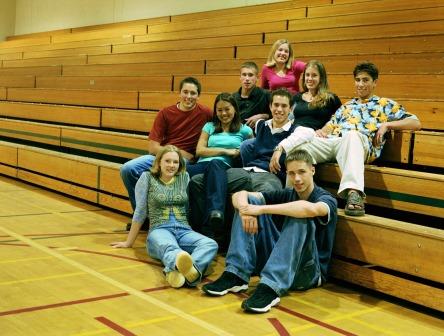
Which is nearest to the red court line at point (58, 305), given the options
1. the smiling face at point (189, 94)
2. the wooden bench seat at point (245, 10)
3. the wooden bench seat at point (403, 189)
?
the wooden bench seat at point (403, 189)

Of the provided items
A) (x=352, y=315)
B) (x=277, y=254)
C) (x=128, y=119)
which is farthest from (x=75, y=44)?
(x=352, y=315)

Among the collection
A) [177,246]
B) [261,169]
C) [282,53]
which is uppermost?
[282,53]

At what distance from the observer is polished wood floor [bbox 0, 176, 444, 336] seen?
187 cm

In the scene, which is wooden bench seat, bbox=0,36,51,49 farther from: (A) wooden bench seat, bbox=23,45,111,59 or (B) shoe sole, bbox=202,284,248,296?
(B) shoe sole, bbox=202,284,248,296

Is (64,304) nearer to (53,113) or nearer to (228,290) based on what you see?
(228,290)

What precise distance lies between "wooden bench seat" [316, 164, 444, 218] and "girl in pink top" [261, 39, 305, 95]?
0.87m

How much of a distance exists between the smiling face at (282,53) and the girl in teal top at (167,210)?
104 cm

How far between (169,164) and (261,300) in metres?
0.87

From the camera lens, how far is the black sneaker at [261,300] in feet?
6.68

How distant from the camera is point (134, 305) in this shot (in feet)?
6.78

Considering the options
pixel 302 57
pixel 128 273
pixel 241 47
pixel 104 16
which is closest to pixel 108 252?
pixel 128 273

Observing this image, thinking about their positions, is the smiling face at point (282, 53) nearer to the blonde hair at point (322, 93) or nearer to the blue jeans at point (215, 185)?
the blonde hair at point (322, 93)

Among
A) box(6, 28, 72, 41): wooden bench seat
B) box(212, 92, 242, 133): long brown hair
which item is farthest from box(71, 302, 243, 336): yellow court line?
box(6, 28, 72, 41): wooden bench seat

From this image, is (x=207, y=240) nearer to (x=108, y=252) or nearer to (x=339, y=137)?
(x=108, y=252)
